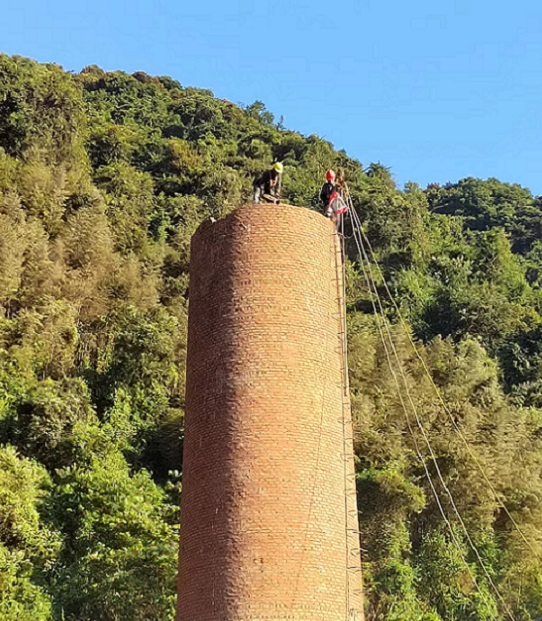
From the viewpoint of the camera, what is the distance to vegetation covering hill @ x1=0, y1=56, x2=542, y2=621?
18406 millimetres

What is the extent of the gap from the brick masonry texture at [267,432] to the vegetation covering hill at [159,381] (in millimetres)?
5322


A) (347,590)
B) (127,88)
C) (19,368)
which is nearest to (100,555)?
(19,368)

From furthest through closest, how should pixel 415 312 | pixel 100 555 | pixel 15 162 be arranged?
1. pixel 415 312
2. pixel 15 162
3. pixel 100 555

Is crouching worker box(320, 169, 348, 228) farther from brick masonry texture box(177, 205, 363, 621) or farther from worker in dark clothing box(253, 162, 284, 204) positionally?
brick masonry texture box(177, 205, 363, 621)

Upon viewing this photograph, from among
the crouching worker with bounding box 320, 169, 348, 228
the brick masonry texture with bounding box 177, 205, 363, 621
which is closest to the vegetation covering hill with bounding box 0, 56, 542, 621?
the brick masonry texture with bounding box 177, 205, 363, 621

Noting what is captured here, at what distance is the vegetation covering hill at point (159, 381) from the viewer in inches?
725

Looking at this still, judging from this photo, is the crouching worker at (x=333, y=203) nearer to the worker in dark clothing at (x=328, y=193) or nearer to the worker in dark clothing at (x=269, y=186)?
the worker in dark clothing at (x=328, y=193)

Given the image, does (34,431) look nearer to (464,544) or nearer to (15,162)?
(464,544)

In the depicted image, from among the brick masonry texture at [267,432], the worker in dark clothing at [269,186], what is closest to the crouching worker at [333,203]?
the worker in dark clothing at [269,186]

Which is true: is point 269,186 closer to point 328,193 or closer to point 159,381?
point 328,193

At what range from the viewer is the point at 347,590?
423 inches

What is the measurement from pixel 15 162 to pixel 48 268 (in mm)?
5293

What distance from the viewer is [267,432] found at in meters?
10.9

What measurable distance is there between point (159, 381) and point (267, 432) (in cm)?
1278
